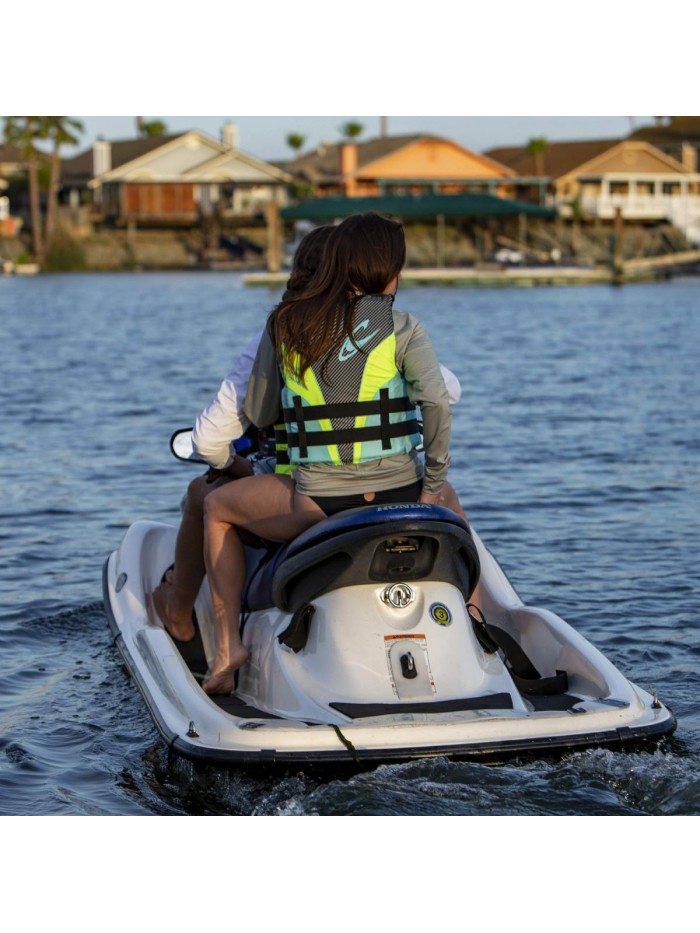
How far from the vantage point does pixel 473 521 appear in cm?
998

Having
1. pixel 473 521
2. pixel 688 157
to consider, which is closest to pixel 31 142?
pixel 688 157

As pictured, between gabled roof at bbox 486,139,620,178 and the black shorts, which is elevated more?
gabled roof at bbox 486,139,620,178

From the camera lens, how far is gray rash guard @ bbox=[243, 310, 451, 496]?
4.81 metres

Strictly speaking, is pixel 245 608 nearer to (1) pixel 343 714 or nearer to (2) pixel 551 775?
(1) pixel 343 714

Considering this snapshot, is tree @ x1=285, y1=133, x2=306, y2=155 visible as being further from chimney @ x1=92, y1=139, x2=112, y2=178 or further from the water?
the water

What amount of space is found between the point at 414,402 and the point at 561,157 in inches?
2823

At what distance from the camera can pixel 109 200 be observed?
7062 cm

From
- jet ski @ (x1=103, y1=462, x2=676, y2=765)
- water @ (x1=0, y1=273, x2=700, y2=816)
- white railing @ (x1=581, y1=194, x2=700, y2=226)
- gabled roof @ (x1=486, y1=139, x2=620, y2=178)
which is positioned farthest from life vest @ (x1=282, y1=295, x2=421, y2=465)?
gabled roof @ (x1=486, y1=139, x2=620, y2=178)

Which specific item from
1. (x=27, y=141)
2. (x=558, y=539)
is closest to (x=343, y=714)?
(x=558, y=539)

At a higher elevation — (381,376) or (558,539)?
(381,376)

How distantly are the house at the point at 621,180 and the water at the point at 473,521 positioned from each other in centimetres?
4431

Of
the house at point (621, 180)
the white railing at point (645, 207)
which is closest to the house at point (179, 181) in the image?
the house at point (621, 180)

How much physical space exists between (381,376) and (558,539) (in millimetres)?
4716

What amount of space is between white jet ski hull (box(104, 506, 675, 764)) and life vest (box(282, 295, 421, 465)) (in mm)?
253
